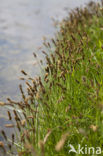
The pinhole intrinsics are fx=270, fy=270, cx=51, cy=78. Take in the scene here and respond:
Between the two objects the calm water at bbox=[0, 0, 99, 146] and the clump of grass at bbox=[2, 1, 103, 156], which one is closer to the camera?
the clump of grass at bbox=[2, 1, 103, 156]

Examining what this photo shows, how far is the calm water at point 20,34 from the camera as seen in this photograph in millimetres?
3938

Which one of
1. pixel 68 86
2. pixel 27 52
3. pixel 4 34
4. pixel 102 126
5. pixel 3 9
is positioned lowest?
pixel 102 126

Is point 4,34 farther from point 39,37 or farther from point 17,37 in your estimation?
point 39,37

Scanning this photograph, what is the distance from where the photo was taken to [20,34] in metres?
5.92

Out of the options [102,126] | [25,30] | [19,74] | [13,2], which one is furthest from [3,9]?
[102,126]

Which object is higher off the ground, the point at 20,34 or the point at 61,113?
the point at 20,34

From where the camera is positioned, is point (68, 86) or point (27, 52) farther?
point (27, 52)

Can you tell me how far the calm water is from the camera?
394 centimetres

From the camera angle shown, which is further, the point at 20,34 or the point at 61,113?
the point at 20,34

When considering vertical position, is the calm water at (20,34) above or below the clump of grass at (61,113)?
above

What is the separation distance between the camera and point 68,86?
258cm

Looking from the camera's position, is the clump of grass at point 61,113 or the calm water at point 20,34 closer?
the clump of grass at point 61,113

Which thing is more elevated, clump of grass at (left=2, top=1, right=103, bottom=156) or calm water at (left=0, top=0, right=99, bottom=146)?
calm water at (left=0, top=0, right=99, bottom=146)

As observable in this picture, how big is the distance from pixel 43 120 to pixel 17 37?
353 centimetres
